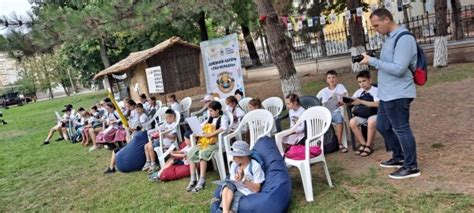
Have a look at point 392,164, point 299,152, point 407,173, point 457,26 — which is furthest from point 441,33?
point 299,152

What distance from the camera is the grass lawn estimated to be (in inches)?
154

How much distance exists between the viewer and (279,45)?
304 inches

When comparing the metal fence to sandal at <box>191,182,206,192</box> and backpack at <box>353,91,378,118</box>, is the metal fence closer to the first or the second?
backpack at <box>353,91,378,118</box>

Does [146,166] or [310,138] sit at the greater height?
[310,138]

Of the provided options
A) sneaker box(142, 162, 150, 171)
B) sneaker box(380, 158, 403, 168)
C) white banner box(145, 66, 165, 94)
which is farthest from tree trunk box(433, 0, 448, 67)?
sneaker box(142, 162, 150, 171)

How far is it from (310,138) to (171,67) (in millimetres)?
13511

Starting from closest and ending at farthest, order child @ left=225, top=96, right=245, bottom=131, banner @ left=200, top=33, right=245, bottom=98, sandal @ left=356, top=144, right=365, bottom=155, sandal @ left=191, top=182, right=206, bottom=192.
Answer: sandal @ left=191, top=182, right=206, bottom=192 < sandal @ left=356, top=144, right=365, bottom=155 < child @ left=225, top=96, right=245, bottom=131 < banner @ left=200, top=33, right=245, bottom=98

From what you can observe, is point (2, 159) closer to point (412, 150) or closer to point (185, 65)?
point (185, 65)

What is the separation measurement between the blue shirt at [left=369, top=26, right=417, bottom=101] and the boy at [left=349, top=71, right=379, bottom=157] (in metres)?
1.06

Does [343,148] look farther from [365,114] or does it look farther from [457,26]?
[457,26]

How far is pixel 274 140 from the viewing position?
481 cm

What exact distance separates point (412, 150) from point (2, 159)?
10226 mm

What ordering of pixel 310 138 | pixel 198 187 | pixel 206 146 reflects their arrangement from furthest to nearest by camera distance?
pixel 206 146 < pixel 198 187 < pixel 310 138

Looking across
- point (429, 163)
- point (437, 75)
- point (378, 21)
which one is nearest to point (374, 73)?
point (437, 75)
